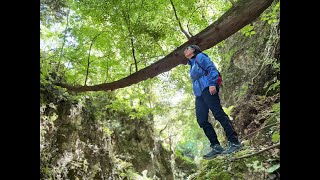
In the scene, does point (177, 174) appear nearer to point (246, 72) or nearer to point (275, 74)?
point (246, 72)

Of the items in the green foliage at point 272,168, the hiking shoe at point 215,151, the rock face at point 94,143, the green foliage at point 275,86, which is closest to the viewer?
the green foliage at point 272,168

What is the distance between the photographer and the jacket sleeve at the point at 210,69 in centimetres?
291

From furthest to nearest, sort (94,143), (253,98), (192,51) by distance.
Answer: (94,143)
(253,98)
(192,51)

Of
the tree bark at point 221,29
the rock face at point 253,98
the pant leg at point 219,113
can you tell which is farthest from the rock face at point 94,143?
the pant leg at point 219,113

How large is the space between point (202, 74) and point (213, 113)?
44cm

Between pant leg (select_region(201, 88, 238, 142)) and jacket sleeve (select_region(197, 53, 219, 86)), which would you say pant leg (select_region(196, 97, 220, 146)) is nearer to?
pant leg (select_region(201, 88, 238, 142))

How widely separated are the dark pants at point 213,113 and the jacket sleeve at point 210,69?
0.10 m

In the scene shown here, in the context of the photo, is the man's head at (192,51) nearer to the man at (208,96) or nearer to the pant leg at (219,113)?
the man at (208,96)

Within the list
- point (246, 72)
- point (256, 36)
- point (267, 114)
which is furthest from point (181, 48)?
point (256, 36)

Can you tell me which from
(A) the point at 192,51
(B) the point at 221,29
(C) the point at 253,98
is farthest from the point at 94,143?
(B) the point at 221,29

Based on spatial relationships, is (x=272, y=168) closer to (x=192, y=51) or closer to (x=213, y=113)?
(x=213, y=113)

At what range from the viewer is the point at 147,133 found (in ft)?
22.8

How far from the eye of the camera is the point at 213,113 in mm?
2938

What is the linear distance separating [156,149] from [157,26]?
3876 millimetres
